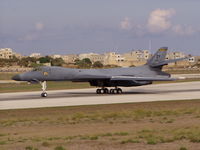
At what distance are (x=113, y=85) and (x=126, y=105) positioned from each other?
1264 cm

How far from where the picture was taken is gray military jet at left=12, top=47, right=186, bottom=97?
39656mm

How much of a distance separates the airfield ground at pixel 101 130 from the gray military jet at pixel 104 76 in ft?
41.3

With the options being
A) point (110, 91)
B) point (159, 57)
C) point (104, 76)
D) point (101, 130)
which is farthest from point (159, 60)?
point (101, 130)

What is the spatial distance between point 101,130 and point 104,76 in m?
23.5

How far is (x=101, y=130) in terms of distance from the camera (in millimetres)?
17391

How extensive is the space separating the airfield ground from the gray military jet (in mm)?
12578

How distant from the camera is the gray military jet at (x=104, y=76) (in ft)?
130

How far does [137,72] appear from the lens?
142 ft

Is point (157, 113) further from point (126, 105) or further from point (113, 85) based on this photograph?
point (113, 85)

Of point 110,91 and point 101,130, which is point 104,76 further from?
point 101,130

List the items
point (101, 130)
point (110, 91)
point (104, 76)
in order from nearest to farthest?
point (101, 130) → point (104, 76) → point (110, 91)

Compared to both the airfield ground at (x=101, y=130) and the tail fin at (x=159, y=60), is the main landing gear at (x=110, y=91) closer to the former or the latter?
the tail fin at (x=159, y=60)

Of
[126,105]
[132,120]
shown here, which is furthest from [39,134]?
[126,105]

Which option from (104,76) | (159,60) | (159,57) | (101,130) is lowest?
(101,130)
